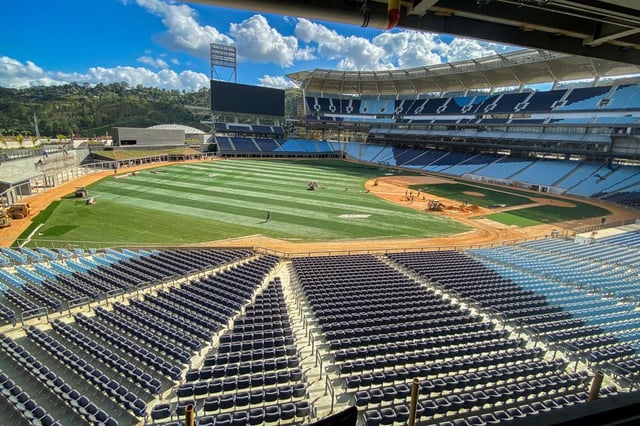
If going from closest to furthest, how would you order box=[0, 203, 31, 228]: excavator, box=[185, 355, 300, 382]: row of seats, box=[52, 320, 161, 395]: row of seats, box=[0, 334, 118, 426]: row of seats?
1. box=[0, 334, 118, 426]: row of seats
2. box=[52, 320, 161, 395]: row of seats
3. box=[185, 355, 300, 382]: row of seats
4. box=[0, 203, 31, 228]: excavator

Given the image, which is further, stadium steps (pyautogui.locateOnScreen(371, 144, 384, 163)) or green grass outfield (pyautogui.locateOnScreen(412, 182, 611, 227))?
stadium steps (pyautogui.locateOnScreen(371, 144, 384, 163))

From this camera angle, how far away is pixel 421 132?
85.3 meters

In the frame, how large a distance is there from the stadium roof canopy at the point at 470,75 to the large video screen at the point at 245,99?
8.43 meters

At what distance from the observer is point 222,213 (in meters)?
37.9

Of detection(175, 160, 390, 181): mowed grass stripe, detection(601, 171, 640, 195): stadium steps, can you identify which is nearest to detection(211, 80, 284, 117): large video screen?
detection(175, 160, 390, 181): mowed grass stripe

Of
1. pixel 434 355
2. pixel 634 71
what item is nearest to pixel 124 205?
pixel 434 355

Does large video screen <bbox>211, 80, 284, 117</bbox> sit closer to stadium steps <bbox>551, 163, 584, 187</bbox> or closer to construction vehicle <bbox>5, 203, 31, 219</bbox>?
construction vehicle <bbox>5, 203, 31, 219</bbox>

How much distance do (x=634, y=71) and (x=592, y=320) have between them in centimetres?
6234

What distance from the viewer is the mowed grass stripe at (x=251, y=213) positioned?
34.5 meters

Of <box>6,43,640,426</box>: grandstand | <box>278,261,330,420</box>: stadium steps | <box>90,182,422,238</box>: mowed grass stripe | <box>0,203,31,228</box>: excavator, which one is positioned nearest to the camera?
<box>6,43,640,426</box>: grandstand

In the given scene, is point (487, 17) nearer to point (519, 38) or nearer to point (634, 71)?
point (519, 38)

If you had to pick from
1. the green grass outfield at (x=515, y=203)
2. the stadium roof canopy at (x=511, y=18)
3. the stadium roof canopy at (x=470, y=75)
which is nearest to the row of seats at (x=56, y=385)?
the stadium roof canopy at (x=511, y=18)

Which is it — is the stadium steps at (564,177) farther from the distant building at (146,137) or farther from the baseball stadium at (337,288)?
the distant building at (146,137)

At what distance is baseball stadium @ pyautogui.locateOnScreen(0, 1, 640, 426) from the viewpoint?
10.4m
